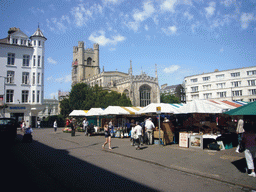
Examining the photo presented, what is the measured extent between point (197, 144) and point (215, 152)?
3.65 feet

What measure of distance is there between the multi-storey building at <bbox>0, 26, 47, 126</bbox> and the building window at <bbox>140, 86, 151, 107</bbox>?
23.5 metres

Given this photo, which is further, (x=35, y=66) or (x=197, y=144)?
(x=35, y=66)

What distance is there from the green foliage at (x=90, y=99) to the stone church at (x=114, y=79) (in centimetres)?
594

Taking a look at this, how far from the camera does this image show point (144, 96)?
4769 cm

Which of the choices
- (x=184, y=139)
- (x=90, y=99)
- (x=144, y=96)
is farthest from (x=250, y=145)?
(x=144, y=96)

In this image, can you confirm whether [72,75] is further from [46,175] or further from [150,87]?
[46,175]

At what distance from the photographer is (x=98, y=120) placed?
24141 mm

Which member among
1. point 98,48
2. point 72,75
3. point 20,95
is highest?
point 98,48

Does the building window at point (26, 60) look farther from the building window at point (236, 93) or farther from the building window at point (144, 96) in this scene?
the building window at point (236, 93)

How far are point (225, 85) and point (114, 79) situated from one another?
107ft

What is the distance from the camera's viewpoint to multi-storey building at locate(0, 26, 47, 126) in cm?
3131

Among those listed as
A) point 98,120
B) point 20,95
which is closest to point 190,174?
point 98,120

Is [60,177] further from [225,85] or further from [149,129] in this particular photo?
[225,85]

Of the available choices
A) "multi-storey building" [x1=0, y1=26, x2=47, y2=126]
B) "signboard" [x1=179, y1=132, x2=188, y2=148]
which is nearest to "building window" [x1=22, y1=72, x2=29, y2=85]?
"multi-storey building" [x1=0, y1=26, x2=47, y2=126]
